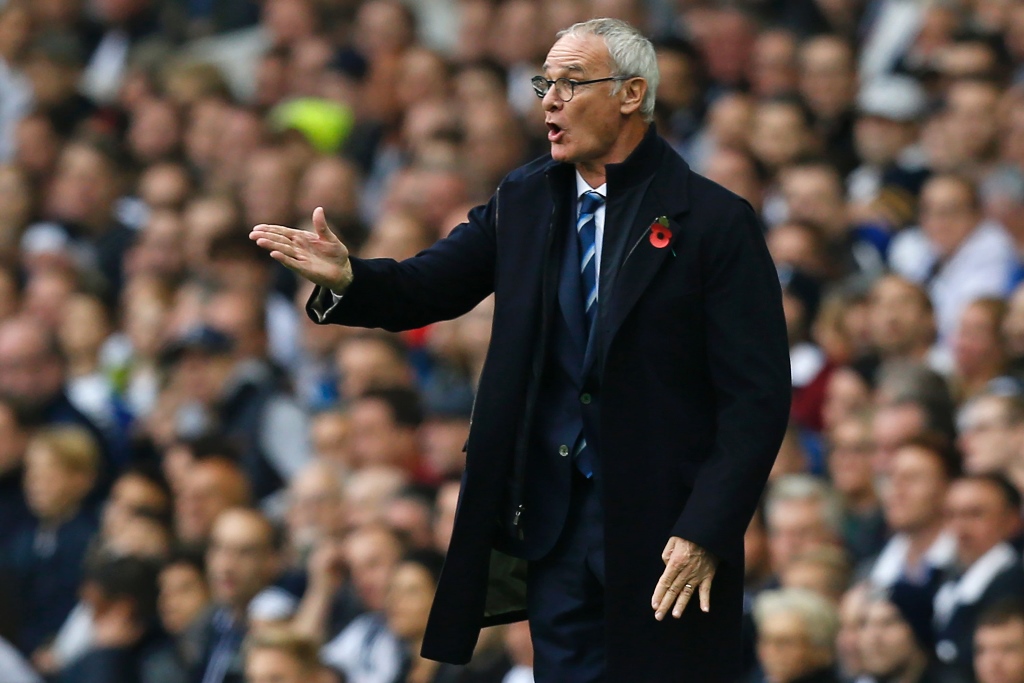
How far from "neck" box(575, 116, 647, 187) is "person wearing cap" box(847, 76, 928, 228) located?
17.4ft

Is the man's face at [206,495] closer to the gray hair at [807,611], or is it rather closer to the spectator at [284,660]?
the spectator at [284,660]

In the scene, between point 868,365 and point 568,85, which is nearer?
point 568,85

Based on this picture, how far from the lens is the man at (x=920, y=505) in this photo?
7.34 m

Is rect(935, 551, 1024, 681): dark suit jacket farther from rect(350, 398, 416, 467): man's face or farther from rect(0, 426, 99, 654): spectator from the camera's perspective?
rect(0, 426, 99, 654): spectator

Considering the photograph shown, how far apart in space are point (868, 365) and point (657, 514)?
4.32 metres

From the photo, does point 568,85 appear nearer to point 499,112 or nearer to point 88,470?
point 88,470

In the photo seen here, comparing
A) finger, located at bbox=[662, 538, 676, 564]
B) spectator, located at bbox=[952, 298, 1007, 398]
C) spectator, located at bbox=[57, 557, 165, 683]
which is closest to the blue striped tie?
finger, located at bbox=[662, 538, 676, 564]

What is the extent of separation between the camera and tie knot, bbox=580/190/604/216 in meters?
4.57

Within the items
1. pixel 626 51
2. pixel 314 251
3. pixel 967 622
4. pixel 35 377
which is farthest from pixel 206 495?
pixel 626 51

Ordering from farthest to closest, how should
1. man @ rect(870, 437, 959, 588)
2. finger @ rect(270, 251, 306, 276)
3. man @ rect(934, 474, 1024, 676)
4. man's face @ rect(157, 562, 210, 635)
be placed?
man's face @ rect(157, 562, 210, 635), man @ rect(870, 437, 959, 588), man @ rect(934, 474, 1024, 676), finger @ rect(270, 251, 306, 276)

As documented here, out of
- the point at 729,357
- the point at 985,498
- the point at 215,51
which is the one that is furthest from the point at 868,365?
the point at 215,51

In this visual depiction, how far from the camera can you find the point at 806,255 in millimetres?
9164

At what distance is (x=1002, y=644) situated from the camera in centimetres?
638

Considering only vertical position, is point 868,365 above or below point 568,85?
below
